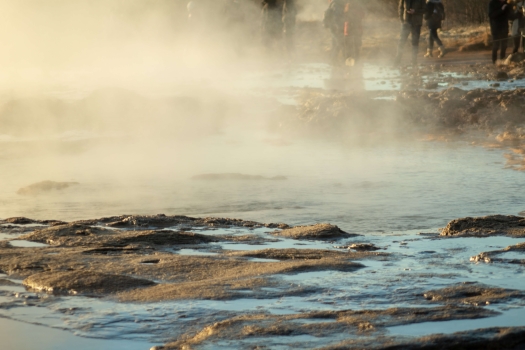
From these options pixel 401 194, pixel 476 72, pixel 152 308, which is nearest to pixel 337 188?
pixel 401 194

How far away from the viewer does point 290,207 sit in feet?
17.1

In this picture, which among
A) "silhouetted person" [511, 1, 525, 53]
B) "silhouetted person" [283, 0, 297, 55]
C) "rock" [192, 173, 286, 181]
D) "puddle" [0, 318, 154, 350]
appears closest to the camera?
"puddle" [0, 318, 154, 350]

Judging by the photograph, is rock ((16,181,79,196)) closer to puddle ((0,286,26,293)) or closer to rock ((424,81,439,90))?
puddle ((0,286,26,293))

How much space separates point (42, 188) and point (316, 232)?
2445 mm

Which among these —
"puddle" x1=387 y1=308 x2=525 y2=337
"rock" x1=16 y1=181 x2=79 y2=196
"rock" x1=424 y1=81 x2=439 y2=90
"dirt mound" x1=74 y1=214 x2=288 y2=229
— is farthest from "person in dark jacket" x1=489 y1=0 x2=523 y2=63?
"puddle" x1=387 y1=308 x2=525 y2=337

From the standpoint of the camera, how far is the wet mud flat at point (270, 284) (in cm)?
267

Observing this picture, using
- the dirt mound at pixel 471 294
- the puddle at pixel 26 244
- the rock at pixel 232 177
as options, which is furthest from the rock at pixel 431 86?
the dirt mound at pixel 471 294

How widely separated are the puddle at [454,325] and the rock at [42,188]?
12.0 ft

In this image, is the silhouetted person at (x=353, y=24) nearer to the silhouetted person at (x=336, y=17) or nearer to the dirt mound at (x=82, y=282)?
the silhouetted person at (x=336, y=17)

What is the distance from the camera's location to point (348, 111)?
9.27m

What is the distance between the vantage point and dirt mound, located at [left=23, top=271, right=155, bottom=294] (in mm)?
3182

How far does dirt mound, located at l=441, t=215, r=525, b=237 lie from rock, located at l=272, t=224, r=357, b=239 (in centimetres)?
49

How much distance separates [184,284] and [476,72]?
10286mm

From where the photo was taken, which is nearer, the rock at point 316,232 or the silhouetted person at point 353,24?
the rock at point 316,232
